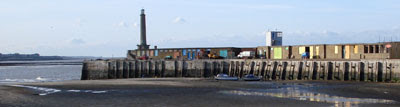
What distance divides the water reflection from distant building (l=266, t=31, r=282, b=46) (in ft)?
133

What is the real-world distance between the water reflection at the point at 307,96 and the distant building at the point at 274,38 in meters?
40.6

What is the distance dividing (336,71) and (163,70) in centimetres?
2844

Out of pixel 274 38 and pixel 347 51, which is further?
pixel 274 38

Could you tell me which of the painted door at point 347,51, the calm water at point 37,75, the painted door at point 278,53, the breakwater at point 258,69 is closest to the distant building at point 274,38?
the painted door at point 278,53

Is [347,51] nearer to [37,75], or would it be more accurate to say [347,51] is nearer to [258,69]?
[258,69]

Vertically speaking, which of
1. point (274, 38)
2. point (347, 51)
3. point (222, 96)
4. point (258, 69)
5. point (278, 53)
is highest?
point (274, 38)

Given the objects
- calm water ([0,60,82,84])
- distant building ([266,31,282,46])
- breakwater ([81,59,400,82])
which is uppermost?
distant building ([266,31,282,46])

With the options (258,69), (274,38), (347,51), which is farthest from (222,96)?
(274,38)

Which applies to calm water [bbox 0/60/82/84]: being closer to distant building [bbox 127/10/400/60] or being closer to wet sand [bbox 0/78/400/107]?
distant building [bbox 127/10/400/60]

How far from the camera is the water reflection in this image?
37.2m

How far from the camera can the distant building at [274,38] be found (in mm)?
89562

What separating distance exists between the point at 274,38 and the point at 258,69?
21.9 metres

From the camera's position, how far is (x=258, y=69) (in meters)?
69.2

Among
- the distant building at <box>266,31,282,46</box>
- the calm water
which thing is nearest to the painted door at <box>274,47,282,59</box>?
the distant building at <box>266,31,282,46</box>
